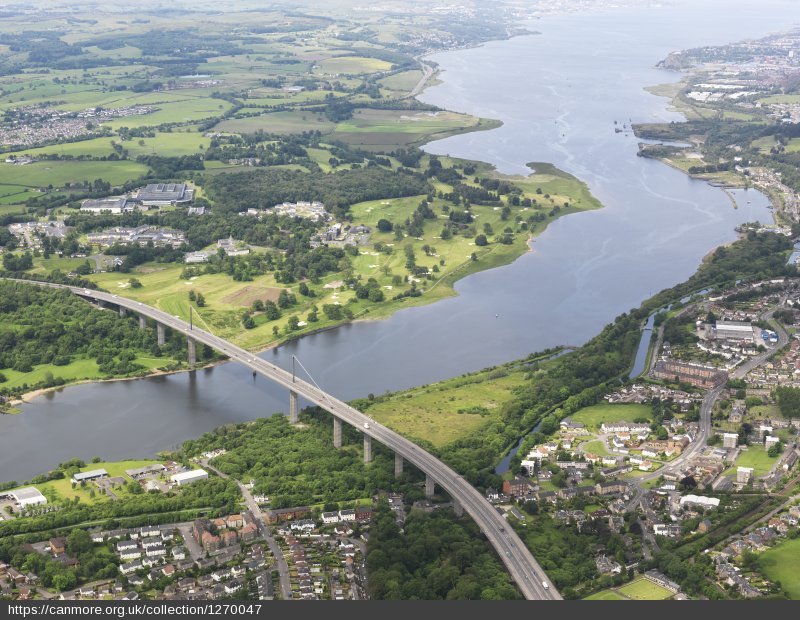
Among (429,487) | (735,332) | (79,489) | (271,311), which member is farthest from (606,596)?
(271,311)

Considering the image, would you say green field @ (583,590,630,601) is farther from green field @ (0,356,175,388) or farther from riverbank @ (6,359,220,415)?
green field @ (0,356,175,388)

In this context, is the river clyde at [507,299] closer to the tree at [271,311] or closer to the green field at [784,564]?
the tree at [271,311]

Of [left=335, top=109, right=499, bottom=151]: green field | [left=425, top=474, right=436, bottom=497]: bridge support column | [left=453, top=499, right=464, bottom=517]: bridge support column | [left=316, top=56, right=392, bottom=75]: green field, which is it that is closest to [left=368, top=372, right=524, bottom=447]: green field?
[left=425, top=474, right=436, bottom=497]: bridge support column

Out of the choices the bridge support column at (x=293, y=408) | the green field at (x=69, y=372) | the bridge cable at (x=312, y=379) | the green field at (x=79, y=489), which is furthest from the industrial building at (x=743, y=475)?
the green field at (x=69, y=372)

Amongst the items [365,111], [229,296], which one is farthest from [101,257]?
[365,111]

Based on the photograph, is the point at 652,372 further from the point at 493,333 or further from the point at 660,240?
the point at 660,240

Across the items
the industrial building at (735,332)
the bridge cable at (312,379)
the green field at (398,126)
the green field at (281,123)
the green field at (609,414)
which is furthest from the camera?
the green field at (281,123)
